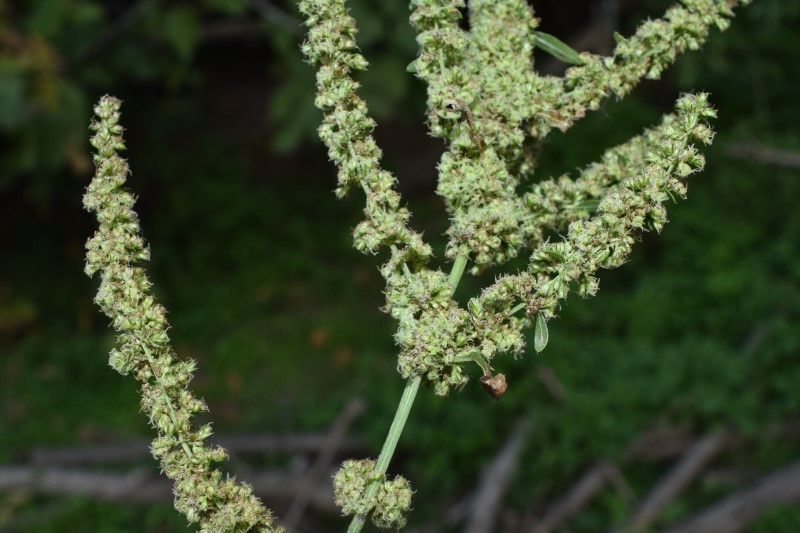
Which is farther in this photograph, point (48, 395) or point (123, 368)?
point (48, 395)

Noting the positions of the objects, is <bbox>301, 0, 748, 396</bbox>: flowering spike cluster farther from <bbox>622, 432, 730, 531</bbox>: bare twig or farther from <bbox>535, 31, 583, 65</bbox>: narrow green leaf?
<bbox>622, 432, 730, 531</bbox>: bare twig

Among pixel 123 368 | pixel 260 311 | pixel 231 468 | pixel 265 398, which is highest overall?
pixel 260 311

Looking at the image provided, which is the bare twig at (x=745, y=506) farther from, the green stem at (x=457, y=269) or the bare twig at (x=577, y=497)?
the green stem at (x=457, y=269)

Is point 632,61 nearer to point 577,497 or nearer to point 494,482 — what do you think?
point 494,482

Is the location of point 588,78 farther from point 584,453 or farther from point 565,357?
point 565,357

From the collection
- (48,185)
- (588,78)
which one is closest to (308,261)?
(48,185)

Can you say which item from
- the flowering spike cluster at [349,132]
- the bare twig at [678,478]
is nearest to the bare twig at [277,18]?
the bare twig at [678,478]
